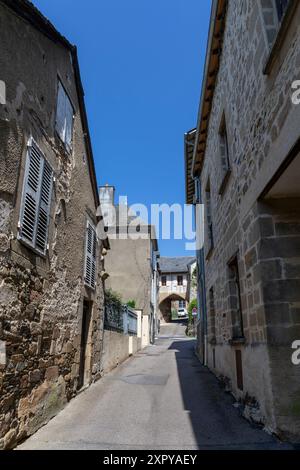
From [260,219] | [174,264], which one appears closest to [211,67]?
[260,219]

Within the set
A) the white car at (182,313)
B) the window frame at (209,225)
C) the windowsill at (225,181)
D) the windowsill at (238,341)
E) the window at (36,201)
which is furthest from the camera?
the white car at (182,313)

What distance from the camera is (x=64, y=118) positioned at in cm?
598

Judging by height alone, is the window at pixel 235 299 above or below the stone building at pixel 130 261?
below

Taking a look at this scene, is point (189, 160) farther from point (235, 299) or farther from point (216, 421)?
point (216, 421)

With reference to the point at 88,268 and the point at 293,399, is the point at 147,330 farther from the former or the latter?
the point at 293,399

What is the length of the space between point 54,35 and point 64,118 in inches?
50.3

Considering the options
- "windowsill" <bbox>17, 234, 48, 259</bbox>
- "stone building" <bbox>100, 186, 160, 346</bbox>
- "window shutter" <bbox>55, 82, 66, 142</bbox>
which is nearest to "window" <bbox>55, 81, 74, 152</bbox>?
"window shutter" <bbox>55, 82, 66, 142</bbox>

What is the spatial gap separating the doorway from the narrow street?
0.97 ft

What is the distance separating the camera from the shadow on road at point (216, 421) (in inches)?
144

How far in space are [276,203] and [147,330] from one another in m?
15.0

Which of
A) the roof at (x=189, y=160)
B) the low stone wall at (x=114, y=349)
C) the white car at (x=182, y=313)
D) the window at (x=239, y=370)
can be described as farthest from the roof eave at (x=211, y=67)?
the white car at (x=182, y=313)

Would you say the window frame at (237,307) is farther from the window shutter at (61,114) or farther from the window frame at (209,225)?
the window shutter at (61,114)

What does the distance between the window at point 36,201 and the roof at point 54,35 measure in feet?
5.44
